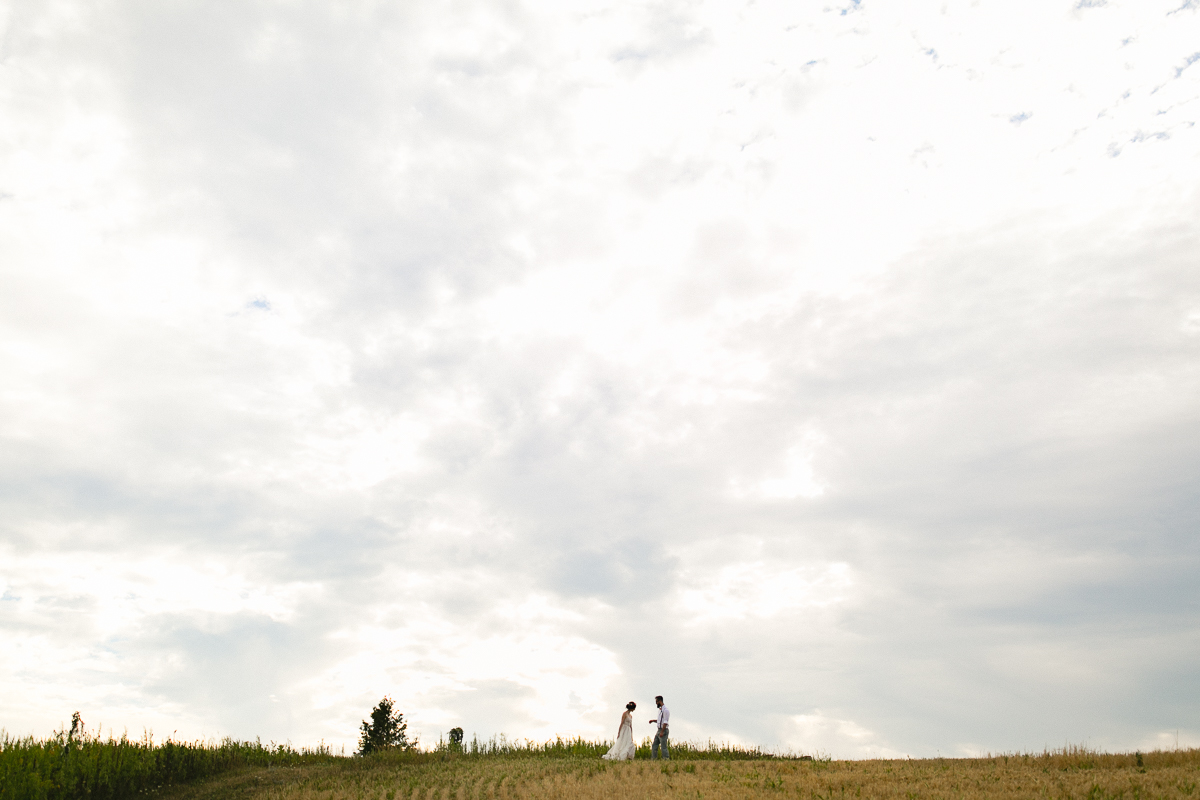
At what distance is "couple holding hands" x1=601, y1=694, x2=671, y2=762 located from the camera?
30047 mm

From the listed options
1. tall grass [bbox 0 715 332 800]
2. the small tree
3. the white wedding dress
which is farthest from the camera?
the small tree

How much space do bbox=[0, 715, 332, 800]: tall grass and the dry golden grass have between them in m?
1.48

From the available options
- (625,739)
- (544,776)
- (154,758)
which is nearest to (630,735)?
(625,739)

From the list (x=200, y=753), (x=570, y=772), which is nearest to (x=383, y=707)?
(x=200, y=753)

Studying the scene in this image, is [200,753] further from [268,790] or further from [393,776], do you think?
[393,776]

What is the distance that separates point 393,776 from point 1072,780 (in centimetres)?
2128

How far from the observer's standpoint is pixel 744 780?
22578 mm

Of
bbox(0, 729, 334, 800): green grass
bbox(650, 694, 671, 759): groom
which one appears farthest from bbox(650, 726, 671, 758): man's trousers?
bbox(0, 729, 334, 800): green grass

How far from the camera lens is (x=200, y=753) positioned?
3153 centimetres

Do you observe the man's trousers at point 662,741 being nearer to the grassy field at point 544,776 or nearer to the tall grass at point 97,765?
the grassy field at point 544,776

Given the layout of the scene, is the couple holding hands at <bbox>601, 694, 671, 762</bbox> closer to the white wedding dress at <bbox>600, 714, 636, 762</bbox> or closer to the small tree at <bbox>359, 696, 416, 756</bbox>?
the white wedding dress at <bbox>600, 714, 636, 762</bbox>

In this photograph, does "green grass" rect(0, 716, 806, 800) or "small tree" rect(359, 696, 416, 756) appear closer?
"green grass" rect(0, 716, 806, 800)

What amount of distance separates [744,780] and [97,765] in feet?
72.0

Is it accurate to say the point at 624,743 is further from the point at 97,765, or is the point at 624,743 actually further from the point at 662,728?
the point at 97,765
